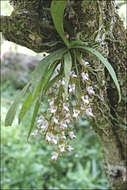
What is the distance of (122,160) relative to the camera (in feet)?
4.59

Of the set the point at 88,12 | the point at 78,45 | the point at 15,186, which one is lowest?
the point at 15,186

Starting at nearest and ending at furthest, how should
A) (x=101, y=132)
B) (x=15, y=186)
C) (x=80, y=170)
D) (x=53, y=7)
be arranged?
(x=53, y=7) < (x=101, y=132) < (x=15, y=186) < (x=80, y=170)

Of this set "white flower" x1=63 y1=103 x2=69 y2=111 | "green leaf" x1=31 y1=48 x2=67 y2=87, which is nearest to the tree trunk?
"green leaf" x1=31 y1=48 x2=67 y2=87

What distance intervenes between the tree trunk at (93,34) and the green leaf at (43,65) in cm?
5

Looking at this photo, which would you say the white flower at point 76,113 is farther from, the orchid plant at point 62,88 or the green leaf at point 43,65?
the green leaf at point 43,65

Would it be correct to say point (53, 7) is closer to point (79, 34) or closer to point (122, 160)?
point (79, 34)

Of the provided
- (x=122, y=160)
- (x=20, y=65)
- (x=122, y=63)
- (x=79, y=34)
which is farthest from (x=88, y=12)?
(x=20, y=65)

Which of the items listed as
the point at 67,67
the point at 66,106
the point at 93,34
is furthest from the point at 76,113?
the point at 93,34

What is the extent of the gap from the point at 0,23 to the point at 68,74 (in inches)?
13.3

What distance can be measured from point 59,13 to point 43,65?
0.54 ft

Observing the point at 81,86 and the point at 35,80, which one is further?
the point at 81,86

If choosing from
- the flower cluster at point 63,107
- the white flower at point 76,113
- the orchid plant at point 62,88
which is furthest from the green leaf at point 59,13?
the white flower at point 76,113

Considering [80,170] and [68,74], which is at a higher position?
[68,74]

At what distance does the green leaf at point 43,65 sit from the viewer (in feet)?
2.47
